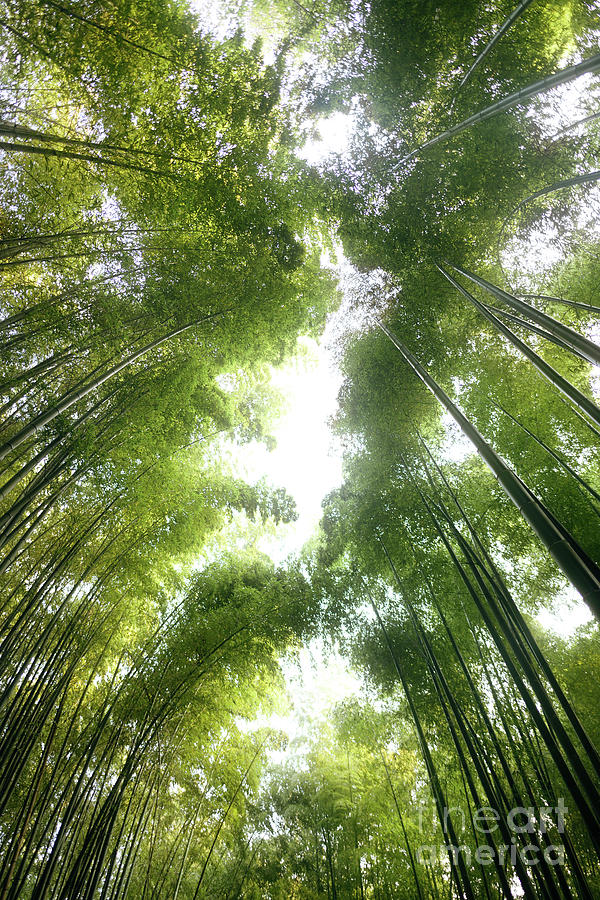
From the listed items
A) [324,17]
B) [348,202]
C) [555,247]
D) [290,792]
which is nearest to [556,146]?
[555,247]

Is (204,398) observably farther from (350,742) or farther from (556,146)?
(350,742)

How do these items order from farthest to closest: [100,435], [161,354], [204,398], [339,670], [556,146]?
[339,670] → [204,398] → [161,354] → [100,435] → [556,146]

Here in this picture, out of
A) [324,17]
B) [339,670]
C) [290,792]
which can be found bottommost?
[290,792]

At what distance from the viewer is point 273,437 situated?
16.0ft

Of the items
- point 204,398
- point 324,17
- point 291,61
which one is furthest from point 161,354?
point 324,17

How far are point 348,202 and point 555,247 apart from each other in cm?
168

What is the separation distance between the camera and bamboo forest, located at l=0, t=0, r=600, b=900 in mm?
2725

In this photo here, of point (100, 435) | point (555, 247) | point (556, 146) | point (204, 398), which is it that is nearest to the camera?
point (556, 146)

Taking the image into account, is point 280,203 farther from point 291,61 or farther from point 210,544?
point 210,544

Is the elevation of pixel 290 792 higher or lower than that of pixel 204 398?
lower

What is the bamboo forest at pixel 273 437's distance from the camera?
2.72m

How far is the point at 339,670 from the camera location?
491 cm

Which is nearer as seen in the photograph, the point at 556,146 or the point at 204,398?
the point at 556,146

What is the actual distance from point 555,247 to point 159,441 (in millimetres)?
3550
